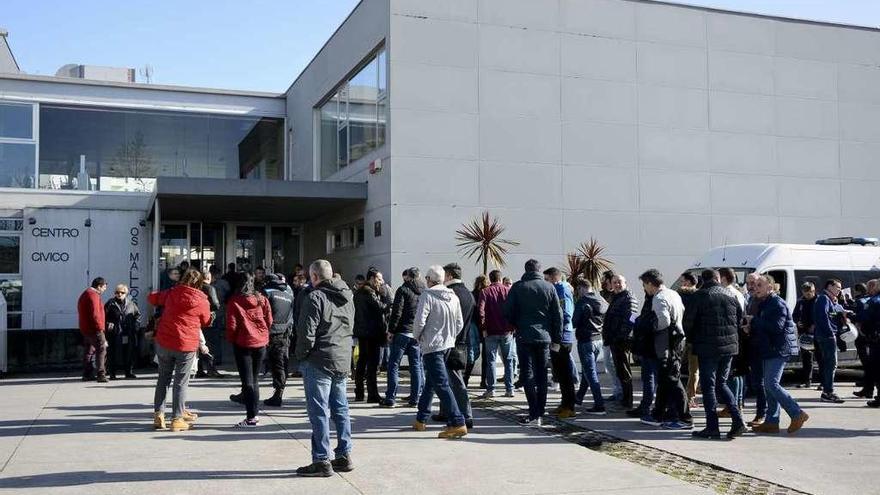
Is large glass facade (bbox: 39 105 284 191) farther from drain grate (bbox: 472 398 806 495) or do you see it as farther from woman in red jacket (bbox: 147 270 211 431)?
drain grate (bbox: 472 398 806 495)

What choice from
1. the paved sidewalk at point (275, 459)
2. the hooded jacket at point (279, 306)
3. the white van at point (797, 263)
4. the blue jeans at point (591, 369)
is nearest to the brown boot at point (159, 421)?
the paved sidewalk at point (275, 459)

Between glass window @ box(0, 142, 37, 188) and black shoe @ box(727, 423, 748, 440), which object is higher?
glass window @ box(0, 142, 37, 188)

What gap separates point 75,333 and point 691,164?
13.2 m

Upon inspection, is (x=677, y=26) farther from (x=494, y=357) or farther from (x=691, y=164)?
(x=494, y=357)

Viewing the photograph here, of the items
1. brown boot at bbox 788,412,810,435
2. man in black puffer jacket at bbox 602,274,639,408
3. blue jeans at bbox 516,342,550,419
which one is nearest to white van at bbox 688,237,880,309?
man in black puffer jacket at bbox 602,274,639,408

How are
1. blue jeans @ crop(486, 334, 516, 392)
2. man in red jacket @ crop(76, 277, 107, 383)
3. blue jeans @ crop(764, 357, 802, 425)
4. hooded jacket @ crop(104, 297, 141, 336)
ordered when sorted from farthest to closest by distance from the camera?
1. hooded jacket @ crop(104, 297, 141, 336)
2. man in red jacket @ crop(76, 277, 107, 383)
3. blue jeans @ crop(486, 334, 516, 392)
4. blue jeans @ crop(764, 357, 802, 425)

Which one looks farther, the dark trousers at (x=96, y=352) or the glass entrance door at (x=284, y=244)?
the glass entrance door at (x=284, y=244)

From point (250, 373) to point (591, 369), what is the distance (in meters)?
4.19

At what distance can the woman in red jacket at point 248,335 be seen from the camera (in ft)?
29.5

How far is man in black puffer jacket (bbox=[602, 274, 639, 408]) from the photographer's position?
10227 millimetres

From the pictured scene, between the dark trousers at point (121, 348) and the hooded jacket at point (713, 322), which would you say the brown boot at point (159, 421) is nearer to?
the dark trousers at point (121, 348)

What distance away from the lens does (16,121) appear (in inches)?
805

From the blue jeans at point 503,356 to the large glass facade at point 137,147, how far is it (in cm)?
1214

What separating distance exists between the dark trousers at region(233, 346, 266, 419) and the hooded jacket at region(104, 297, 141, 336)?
5832mm
